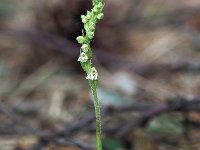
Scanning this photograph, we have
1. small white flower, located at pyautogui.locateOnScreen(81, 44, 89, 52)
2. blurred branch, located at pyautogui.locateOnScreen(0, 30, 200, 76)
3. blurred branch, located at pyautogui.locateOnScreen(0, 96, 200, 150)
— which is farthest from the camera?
blurred branch, located at pyautogui.locateOnScreen(0, 30, 200, 76)

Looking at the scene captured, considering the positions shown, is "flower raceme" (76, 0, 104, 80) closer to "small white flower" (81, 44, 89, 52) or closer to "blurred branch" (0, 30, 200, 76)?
"small white flower" (81, 44, 89, 52)

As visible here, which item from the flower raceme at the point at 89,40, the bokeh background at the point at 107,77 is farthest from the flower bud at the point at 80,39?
the bokeh background at the point at 107,77

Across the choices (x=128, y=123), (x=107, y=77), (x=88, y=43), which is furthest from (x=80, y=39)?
(x=107, y=77)

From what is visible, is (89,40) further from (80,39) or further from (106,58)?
(106,58)

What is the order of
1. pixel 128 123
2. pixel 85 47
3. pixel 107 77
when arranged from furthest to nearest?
pixel 107 77
pixel 128 123
pixel 85 47

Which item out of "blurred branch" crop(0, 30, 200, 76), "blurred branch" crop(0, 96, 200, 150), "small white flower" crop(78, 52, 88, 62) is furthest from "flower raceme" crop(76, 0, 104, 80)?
"blurred branch" crop(0, 30, 200, 76)

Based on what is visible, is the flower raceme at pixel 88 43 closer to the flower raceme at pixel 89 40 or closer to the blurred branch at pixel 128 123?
the flower raceme at pixel 89 40

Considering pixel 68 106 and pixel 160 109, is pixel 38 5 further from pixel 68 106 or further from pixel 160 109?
pixel 160 109

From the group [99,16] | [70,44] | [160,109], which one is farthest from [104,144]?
[70,44]
